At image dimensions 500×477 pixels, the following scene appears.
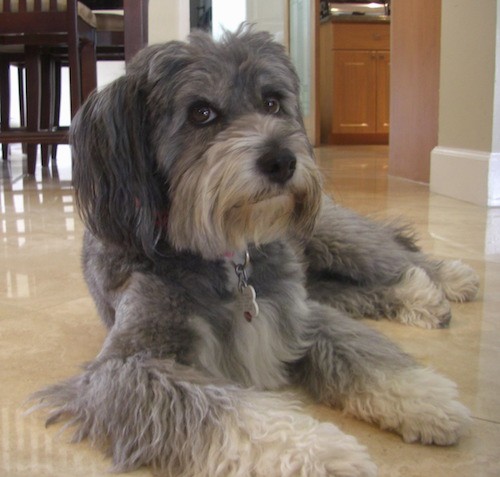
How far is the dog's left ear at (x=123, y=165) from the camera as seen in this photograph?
4.63 feet

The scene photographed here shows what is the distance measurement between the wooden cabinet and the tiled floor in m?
6.12

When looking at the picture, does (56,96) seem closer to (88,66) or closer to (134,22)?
(88,66)

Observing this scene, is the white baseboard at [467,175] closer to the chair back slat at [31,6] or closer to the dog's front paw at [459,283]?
the dog's front paw at [459,283]

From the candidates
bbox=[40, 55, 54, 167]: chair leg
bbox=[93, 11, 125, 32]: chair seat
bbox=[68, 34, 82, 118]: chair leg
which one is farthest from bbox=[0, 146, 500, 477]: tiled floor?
bbox=[40, 55, 54, 167]: chair leg

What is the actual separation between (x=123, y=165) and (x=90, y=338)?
2.11ft

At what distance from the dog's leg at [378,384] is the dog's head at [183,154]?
0.95 ft

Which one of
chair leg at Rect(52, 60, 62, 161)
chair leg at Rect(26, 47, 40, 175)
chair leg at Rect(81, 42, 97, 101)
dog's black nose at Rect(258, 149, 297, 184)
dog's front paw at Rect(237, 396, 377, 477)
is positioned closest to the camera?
dog's front paw at Rect(237, 396, 377, 477)

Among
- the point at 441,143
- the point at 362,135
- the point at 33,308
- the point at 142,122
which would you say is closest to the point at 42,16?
the point at 441,143

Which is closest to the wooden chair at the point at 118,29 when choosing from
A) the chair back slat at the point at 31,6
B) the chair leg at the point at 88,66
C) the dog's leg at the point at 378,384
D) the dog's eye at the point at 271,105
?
the chair leg at the point at 88,66

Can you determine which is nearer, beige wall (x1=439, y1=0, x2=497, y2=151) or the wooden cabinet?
beige wall (x1=439, y1=0, x2=497, y2=151)

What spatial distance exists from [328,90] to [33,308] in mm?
8757

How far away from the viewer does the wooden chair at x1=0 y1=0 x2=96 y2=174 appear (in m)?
4.86

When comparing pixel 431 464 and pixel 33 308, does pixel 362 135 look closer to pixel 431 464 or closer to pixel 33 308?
pixel 33 308

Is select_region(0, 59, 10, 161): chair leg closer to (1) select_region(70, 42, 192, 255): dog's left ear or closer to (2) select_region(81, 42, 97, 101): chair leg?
(2) select_region(81, 42, 97, 101): chair leg
